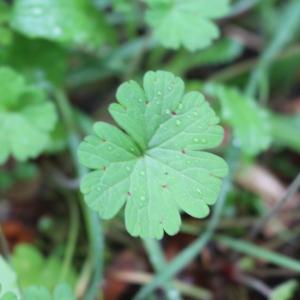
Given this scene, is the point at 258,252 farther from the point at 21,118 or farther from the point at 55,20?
the point at 55,20

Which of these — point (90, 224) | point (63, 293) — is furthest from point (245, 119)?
point (63, 293)

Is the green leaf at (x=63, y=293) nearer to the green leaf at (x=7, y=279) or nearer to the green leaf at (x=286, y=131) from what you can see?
the green leaf at (x=7, y=279)

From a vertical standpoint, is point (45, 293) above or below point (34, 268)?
below

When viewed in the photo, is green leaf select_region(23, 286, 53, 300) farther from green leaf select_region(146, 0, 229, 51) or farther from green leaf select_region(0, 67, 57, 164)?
green leaf select_region(146, 0, 229, 51)

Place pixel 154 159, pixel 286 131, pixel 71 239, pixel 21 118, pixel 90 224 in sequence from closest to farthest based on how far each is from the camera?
pixel 154 159, pixel 21 118, pixel 90 224, pixel 71 239, pixel 286 131

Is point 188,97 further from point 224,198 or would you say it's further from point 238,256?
point 238,256

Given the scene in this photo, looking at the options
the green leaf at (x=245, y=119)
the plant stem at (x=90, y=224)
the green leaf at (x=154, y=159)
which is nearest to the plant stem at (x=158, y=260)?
the plant stem at (x=90, y=224)

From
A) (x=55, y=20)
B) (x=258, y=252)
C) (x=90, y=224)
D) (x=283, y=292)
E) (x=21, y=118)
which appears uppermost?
(x=55, y=20)
